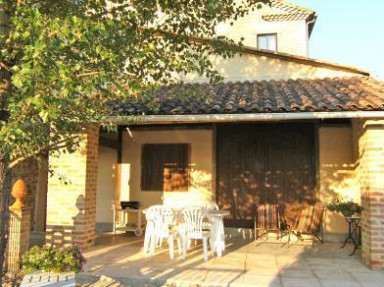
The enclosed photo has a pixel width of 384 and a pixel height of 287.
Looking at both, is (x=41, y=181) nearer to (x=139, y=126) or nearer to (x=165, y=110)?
(x=139, y=126)

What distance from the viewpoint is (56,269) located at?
4.72 m

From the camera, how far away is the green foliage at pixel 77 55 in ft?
9.99

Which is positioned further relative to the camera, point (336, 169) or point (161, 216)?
point (336, 169)

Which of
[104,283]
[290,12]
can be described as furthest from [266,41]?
[104,283]

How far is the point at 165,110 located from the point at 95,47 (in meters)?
3.62

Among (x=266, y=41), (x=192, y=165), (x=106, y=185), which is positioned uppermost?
(x=266, y=41)

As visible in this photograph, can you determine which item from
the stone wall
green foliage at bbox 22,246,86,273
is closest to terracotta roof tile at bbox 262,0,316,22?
the stone wall

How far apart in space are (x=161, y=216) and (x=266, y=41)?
1104cm

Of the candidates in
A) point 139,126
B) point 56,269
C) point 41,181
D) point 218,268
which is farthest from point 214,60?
point 56,269

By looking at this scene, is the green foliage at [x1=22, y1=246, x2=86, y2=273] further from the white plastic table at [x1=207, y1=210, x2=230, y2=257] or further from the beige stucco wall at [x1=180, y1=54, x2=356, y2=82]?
the beige stucco wall at [x1=180, y1=54, x2=356, y2=82]

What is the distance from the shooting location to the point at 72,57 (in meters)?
3.59

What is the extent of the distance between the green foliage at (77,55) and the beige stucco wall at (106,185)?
615 centimetres

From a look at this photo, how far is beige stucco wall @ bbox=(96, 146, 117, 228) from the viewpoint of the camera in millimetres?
11172

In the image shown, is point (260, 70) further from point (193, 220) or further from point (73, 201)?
point (73, 201)
